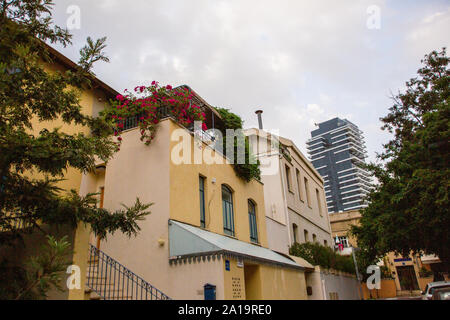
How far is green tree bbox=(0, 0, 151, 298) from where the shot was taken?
5.48 meters

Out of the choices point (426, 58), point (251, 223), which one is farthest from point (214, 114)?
point (426, 58)

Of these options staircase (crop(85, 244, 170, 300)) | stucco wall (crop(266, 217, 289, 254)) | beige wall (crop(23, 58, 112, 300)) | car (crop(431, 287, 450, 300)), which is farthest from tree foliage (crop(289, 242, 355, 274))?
beige wall (crop(23, 58, 112, 300))

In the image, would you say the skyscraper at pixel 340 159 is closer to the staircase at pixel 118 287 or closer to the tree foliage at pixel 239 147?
the tree foliage at pixel 239 147

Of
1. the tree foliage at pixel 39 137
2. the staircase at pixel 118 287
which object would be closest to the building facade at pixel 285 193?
the staircase at pixel 118 287

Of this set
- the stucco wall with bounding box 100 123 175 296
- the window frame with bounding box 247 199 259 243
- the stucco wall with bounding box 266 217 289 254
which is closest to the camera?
the stucco wall with bounding box 100 123 175 296

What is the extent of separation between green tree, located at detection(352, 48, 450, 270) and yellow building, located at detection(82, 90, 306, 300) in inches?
215

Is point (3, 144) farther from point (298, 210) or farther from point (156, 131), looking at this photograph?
point (298, 210)

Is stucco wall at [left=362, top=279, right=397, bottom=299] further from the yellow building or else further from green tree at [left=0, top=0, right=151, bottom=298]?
green tree at [left=0, top=0, right=151, bottom=298]

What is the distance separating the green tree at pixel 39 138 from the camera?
5.48m

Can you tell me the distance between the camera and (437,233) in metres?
13.9

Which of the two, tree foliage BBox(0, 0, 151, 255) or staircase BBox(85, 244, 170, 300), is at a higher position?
tree foliage BBox(0, 0, 151, 255)

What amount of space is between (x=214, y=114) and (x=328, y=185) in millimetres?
154240

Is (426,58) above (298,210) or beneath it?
above
